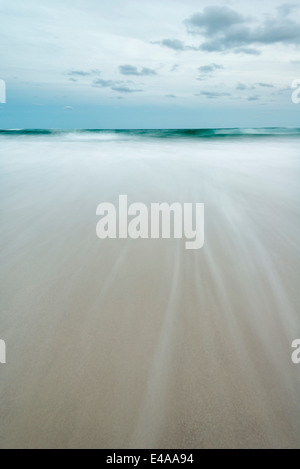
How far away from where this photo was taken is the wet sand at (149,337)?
54.1 inches

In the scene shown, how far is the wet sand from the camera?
1.37 metres

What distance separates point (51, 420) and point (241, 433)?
34.9 inches

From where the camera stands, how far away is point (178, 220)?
12.3 feet

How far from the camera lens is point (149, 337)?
1.87 m

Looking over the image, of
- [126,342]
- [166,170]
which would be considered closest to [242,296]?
[126,342]

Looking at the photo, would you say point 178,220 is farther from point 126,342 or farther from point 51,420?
point 51,420
